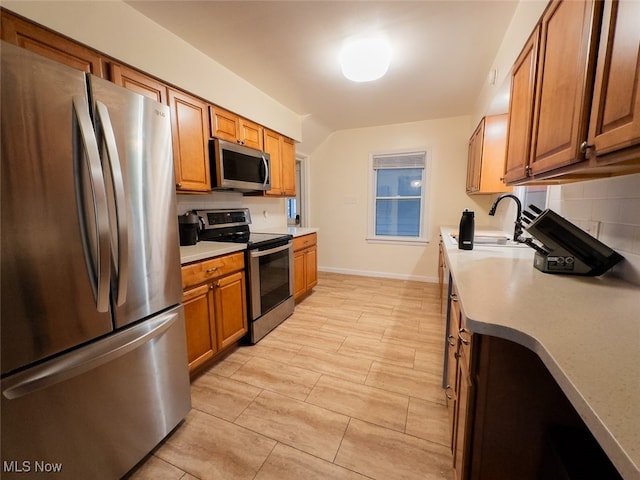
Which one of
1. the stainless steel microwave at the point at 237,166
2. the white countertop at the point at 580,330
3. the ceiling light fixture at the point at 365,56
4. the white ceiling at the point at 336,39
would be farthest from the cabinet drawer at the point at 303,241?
the white countertop at the point at 580,330

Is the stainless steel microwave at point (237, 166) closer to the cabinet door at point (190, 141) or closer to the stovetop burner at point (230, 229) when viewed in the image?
the cabinet door at point (190, 141)

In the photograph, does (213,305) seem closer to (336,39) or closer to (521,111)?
(336,39)

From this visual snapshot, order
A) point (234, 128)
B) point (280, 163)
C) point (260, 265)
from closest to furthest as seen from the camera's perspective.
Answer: point (260, 265)
point (234, 128)
point (280, 163)

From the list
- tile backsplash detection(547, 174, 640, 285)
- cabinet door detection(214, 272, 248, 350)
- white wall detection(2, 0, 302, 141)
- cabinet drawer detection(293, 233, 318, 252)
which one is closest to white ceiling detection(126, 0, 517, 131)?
white wall detection(2, 0, 302, 141)

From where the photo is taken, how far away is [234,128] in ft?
8.11

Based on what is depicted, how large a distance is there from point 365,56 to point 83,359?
8.05 ft

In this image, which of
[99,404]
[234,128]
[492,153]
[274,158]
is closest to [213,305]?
[99,404]

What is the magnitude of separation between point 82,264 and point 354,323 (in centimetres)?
230

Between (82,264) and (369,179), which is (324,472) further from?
(369,179)

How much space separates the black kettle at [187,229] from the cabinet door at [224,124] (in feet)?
2.48

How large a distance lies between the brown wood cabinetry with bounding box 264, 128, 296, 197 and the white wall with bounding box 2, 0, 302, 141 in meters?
0.34

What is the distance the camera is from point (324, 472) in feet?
4.02

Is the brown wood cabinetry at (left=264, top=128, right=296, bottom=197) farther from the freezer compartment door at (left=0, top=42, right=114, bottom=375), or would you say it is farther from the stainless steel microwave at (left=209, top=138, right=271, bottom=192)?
the freezer compartment door at (left=0, top=42, right=114, bottom=375)

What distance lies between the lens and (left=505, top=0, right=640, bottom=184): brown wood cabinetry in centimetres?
73
